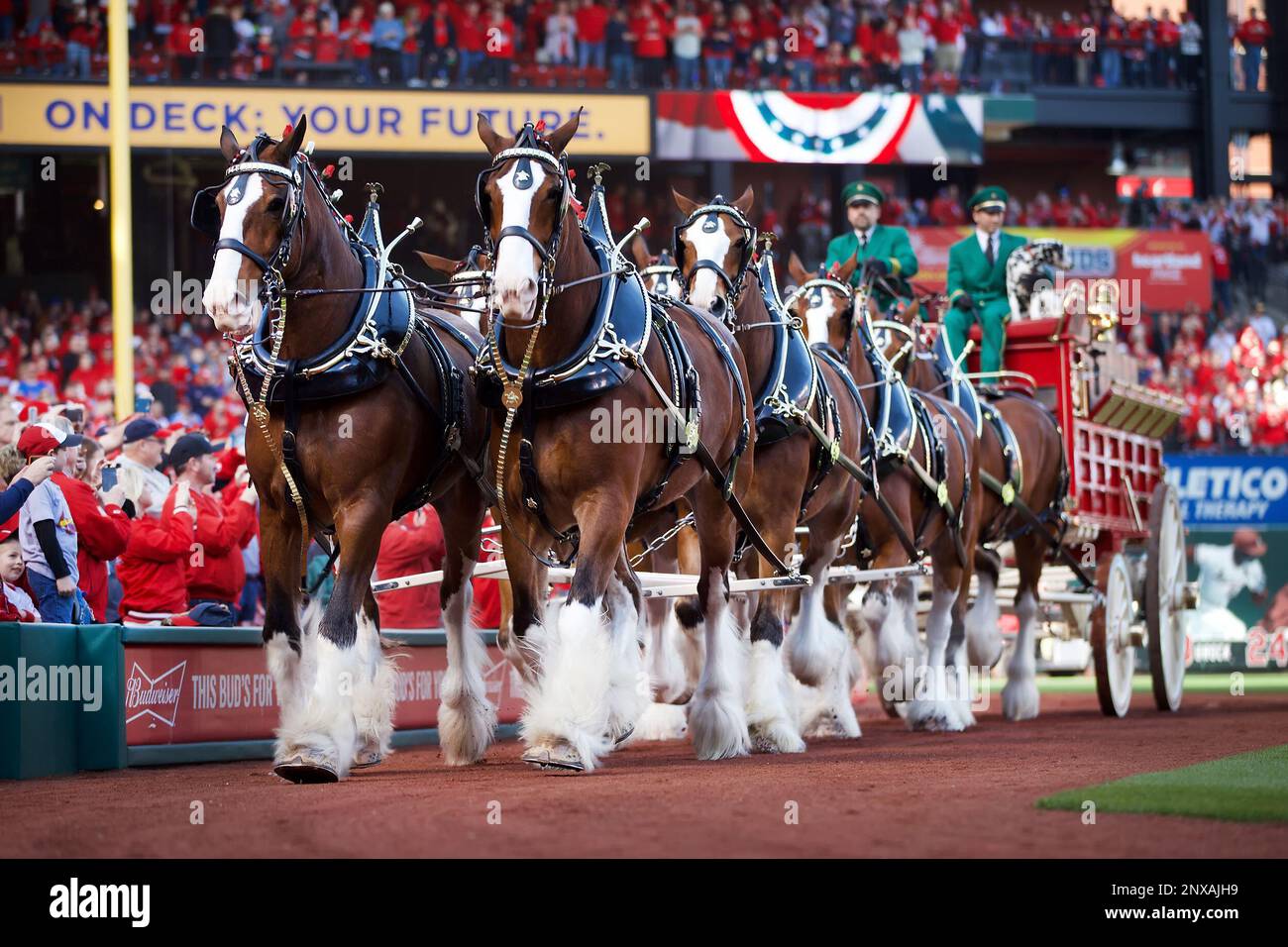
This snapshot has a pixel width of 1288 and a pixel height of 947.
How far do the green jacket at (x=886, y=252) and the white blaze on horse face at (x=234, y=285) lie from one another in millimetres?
6748

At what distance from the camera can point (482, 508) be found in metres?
9.66

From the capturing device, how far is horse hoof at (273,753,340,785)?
7.85m

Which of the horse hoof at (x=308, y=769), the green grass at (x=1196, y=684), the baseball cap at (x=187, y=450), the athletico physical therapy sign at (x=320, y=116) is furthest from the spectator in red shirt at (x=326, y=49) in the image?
the horse hoof at (x=308, y=769)

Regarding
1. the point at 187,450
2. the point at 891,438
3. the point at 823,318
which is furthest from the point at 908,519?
the point at 187,450

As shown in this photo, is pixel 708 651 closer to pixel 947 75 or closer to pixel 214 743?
pixel 214 743

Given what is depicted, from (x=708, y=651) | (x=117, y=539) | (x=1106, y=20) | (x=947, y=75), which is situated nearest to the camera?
(x=708, y=651)

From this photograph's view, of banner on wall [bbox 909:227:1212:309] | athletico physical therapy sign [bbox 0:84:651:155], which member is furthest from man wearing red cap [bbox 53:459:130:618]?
banner on wall [bbox 909:227:1212:309]

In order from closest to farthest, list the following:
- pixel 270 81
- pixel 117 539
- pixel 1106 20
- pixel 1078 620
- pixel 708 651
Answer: pixel 708 651, pixel 117 539, pixel 1078 620, pixel 270 81, pixel 1106 20

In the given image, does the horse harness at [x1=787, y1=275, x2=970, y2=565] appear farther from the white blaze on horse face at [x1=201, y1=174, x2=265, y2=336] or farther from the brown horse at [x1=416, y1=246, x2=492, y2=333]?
the white blaze on horse face at [x1=201, y1=174, x2=265, y2=336]

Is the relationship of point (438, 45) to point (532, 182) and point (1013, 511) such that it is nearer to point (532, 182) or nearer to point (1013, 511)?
point (1013, 511)

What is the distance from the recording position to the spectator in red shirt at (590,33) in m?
31.0

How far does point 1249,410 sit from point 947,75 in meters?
8.47

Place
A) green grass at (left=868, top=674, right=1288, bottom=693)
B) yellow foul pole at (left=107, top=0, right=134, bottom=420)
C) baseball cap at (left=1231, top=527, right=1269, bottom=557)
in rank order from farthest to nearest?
1. baseball cap at (left=1231, top=527, right=1269, bottom=557)
2. green grass at (left=868, top=674, right=1288, bottom=693)
3. yellow foul pole at (left=107, top=0, right=134, bottom=420)
